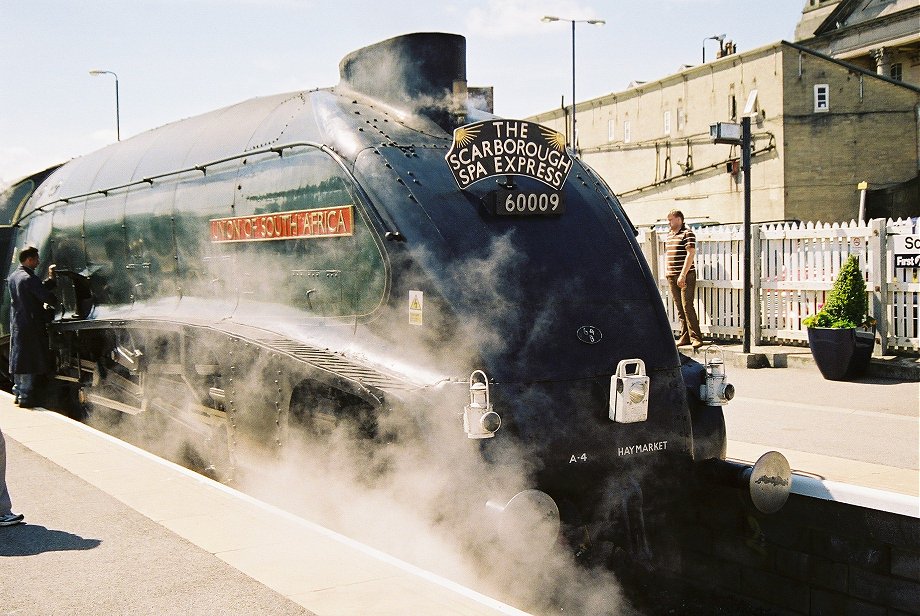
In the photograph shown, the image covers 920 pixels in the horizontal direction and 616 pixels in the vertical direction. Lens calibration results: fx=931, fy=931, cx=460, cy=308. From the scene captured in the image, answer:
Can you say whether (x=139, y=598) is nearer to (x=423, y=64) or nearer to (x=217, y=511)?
(x=217, y=511)

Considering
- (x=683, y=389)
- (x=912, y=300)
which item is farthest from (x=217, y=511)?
(x=912, y=300)

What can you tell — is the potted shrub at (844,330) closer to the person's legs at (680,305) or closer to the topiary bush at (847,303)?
the topiary bush at (847,303)

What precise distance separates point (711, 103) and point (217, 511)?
36254 millimetres

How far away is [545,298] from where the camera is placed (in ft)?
17.0

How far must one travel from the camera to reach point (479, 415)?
4.63 m

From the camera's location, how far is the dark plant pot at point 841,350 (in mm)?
10930

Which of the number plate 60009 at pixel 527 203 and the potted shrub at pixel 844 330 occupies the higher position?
the number plate 60009 at pixel 527 203

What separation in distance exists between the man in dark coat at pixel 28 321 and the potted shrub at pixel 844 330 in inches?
346

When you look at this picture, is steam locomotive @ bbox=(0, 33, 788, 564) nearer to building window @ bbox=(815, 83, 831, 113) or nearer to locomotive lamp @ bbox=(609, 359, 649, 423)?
locomotive lamp @ bbox=(609, 359, 649, 423)

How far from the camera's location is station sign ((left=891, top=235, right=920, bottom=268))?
11.2 metres

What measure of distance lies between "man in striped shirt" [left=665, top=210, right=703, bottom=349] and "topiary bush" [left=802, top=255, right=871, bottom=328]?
1927 millimetres

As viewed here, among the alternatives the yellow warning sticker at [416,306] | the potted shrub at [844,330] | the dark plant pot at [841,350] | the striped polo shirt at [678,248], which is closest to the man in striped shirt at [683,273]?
the striped polo shirt at [678,248]

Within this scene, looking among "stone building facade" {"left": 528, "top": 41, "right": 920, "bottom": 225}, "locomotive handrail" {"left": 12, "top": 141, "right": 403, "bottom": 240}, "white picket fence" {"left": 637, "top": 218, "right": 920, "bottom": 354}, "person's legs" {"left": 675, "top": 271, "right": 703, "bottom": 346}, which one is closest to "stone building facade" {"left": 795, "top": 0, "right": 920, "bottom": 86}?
"stone building facade" {"left": 528, "top": 41, "right": 920, "bottom": 225}

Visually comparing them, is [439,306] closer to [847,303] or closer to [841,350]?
[841,350]
